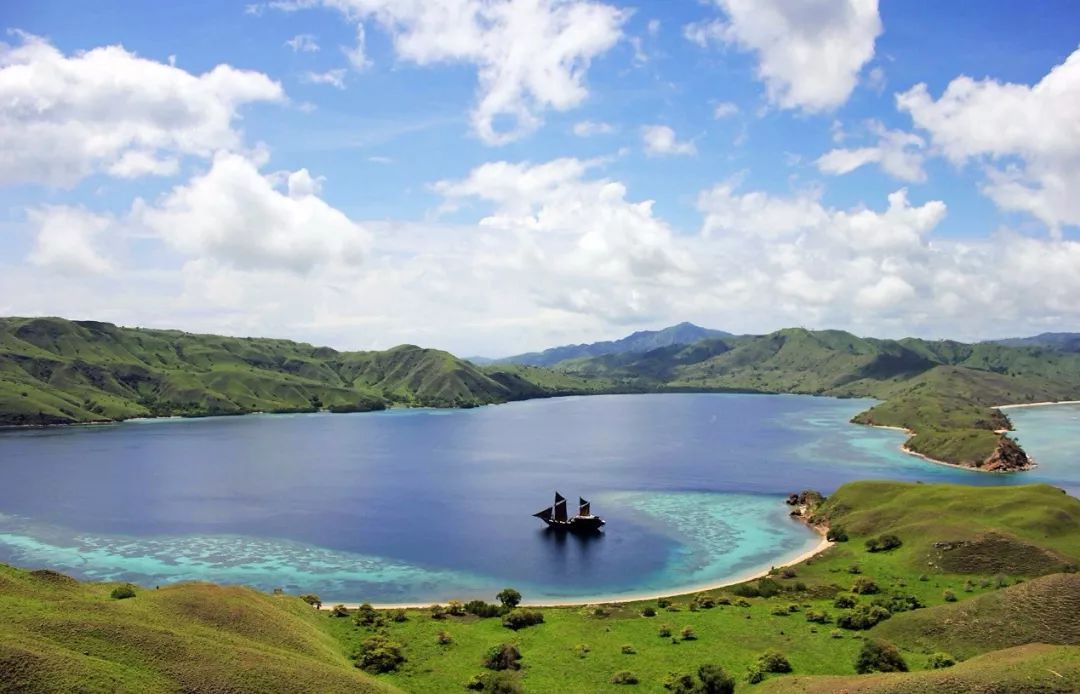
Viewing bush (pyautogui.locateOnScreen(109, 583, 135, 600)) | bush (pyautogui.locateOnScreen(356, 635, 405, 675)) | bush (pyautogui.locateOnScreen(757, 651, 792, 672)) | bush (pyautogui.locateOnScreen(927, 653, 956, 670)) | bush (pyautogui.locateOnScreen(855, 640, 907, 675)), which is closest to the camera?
bush (pyautogui.locateOnScreen(855, 640, 907, 675))

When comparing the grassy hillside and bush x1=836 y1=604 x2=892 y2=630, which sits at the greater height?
the grassy hillside

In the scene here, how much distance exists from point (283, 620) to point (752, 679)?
47.0 m

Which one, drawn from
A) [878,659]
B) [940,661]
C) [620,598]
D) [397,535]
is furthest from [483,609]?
[397,535]

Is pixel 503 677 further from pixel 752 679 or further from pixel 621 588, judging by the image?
pixel 621 588

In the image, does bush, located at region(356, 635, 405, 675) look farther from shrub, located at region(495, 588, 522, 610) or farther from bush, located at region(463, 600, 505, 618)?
shrub, located at region(495, 588, 522, 610)

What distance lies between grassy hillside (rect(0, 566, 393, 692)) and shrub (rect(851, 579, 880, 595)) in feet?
219

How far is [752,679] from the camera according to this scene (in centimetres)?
6356

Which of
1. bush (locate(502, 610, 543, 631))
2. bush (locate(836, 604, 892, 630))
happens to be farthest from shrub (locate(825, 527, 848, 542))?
bush (locate(502, 610, 543, 631))

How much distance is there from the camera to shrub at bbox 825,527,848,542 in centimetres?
12612

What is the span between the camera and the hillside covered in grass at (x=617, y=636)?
51.6 meters

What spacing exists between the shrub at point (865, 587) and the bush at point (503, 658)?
166 ft

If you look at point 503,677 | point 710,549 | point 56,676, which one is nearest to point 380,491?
point 710,549

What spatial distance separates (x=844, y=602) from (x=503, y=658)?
4653 cm

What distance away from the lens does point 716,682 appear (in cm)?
6147
